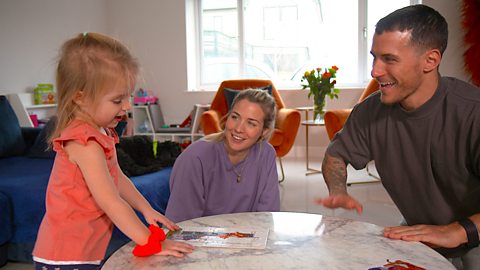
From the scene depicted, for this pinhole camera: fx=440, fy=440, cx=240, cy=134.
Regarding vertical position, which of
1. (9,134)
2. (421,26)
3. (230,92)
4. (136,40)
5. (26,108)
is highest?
(136,40)

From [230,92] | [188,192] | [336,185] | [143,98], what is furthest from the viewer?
[143,98]

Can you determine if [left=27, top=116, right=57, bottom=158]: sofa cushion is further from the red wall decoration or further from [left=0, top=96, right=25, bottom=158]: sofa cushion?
the red wall decoration

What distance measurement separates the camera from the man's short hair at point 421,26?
4.37ft

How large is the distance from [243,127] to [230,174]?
20 cm

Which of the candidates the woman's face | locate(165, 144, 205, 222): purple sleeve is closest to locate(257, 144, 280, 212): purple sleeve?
the woman's face

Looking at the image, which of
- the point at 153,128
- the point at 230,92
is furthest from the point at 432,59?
the point at 153,128

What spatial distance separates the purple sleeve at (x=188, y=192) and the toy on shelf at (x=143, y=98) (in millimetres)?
4033

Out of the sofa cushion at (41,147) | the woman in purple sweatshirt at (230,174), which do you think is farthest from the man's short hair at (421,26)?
the sofa cushion at (41,147)

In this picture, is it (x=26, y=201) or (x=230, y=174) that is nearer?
(x=230, y=174)

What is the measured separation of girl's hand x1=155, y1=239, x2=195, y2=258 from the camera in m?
1.04

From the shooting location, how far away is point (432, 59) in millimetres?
1353

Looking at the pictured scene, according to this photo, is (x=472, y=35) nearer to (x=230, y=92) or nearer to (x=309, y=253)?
(x=230, y=92)

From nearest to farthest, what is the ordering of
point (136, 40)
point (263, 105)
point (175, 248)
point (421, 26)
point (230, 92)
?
point (175, 248), point (421, 26), point (263, 105), point (230, 92), point (136, 40)

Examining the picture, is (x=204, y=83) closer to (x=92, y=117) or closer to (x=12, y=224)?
(x=12, y=224)
